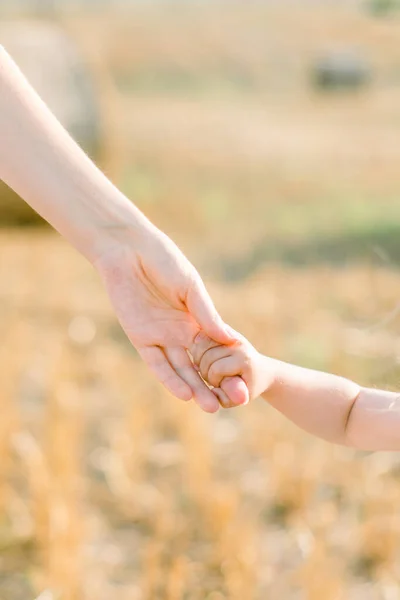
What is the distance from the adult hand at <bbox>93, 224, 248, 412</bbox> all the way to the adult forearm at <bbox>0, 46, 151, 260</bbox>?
0.09 ft

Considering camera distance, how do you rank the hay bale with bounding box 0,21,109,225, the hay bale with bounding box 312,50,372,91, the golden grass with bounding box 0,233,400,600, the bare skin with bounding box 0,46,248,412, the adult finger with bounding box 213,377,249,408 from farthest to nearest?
the hay bale with bounding box 312,50,372,91 < the hay bale with bounding box 0,21,109,225 < the golden grass with bounding box 0,233,400,600 < the bare skin with bounding box 0,46,248,412 < the adult finger with bounding box 213,377,249,408

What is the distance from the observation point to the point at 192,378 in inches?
62.1

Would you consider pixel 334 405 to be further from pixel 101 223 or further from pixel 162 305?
pixel 101 223

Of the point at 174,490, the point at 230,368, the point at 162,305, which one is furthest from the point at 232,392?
the point at 174,490

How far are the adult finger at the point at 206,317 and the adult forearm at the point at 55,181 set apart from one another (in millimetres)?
147

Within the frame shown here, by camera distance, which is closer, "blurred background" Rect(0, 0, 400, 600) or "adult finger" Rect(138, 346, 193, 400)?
"adult finger" Rect(138, 346, 193, 400)

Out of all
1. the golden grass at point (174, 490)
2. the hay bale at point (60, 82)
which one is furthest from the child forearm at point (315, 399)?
the hay bale at point (60, 82)

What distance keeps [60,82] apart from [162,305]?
6.06 meters

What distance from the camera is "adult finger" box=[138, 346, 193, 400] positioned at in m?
1.56

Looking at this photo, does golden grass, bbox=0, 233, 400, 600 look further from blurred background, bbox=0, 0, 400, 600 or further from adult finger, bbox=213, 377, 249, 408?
adult finger, bbox=213, 377, 249, 408

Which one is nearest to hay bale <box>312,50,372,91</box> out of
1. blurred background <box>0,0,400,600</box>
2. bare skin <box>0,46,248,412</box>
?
blurred background <box>0,0,400,600</box>

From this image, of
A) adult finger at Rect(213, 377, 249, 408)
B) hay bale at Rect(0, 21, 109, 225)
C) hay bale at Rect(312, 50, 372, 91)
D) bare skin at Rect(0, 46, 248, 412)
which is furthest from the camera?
hay bale at Rect(312, 50, 372, 91)

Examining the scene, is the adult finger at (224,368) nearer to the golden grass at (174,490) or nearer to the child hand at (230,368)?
the child hand at (230,368)

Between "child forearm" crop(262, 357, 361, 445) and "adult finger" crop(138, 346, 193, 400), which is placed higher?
"adult finger" crop(138, 346, 193, 400)
